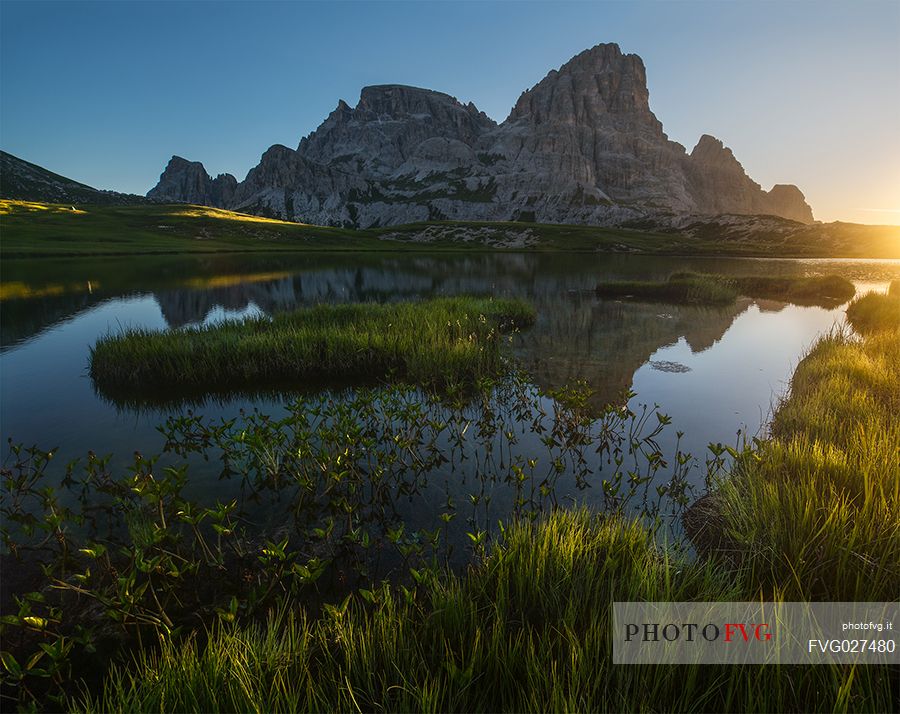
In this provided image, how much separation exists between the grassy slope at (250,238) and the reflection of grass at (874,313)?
347 ft

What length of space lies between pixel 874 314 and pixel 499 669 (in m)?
32.0

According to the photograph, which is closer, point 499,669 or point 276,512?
point 499,669

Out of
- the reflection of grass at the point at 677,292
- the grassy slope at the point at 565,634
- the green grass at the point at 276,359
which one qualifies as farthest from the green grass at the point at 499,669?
the reflection of grass at the point at 677,292

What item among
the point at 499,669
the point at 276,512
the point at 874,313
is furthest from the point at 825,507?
the point at 874,313

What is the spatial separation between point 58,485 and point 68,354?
52.3ft

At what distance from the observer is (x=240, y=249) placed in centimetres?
11000

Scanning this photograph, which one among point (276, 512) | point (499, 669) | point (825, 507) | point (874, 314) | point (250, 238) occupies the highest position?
Answer: point (250, 238)

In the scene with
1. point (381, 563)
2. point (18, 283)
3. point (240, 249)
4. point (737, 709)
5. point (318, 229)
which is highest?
point (318, 229)

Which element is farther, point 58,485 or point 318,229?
point 318,229

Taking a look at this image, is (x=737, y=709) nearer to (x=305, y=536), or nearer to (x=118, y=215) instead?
(x=305, y=536)

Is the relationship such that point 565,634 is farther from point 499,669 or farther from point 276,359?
point 276,359

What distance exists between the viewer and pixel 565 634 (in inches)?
148

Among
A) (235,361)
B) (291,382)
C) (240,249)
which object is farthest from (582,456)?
(240,249)

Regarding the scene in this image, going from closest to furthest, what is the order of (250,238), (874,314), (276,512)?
(276,512)
(874,314)
(250,238)
